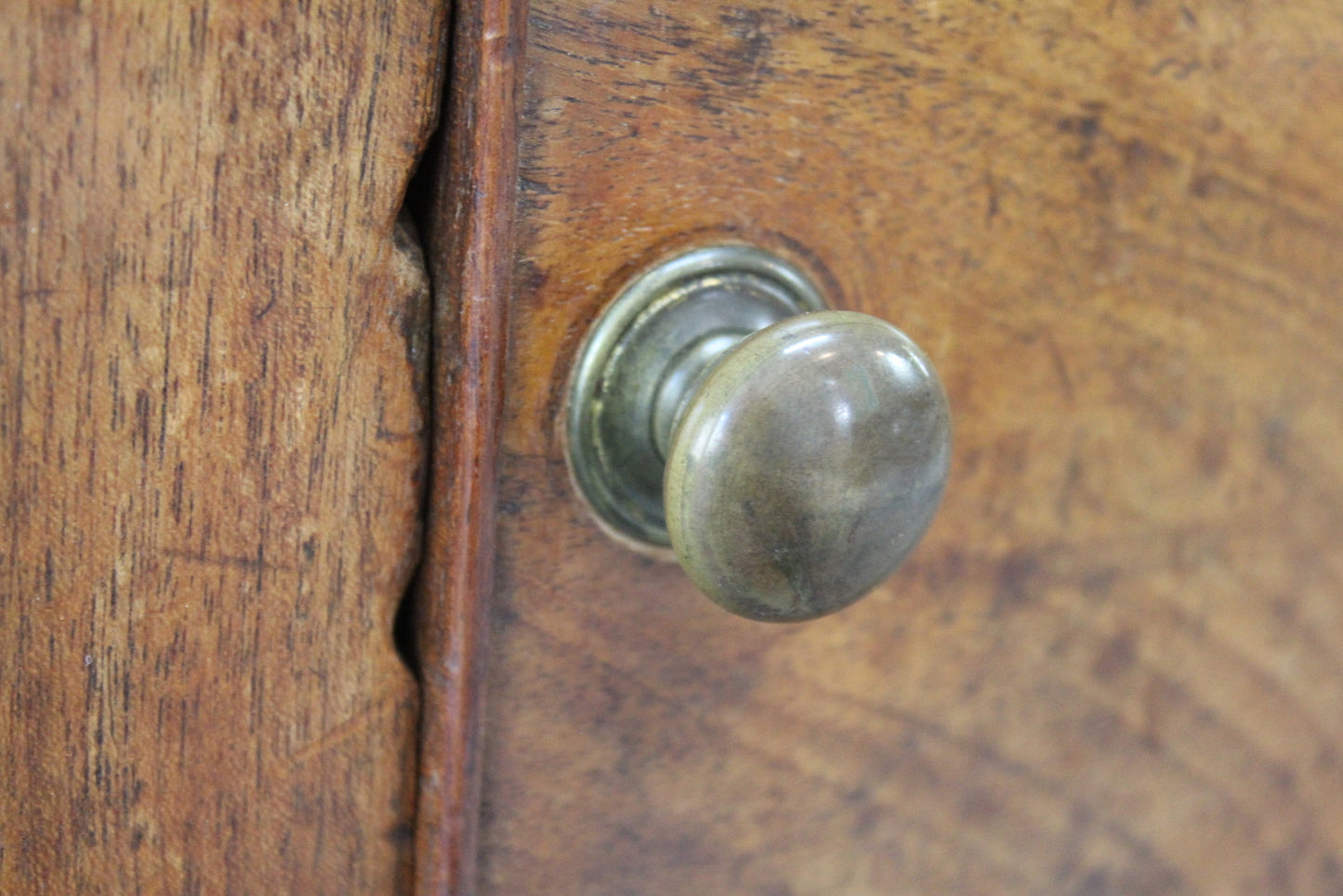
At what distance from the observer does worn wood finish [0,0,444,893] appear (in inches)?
11.6

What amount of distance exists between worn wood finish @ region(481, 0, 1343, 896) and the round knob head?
72mm

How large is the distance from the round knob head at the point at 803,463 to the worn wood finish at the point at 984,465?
72mm

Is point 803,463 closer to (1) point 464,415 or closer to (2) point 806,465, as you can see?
(2) point 806,465

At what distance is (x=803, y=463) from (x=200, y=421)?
171mm

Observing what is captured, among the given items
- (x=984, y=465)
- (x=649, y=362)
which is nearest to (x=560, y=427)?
(x=649, y=362)

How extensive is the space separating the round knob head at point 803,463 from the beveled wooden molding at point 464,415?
66 mm

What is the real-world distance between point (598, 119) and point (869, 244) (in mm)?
119

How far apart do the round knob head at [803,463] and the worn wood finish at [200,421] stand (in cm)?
10

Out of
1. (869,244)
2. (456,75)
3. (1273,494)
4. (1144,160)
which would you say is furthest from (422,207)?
A: (1273,494)

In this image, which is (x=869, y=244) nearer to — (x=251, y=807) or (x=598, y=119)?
(x=598, y=119)

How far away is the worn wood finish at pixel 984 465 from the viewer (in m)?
0.37

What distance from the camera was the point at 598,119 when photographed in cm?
35

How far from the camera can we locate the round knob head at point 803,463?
1.02 feet

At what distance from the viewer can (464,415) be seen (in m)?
0.35
